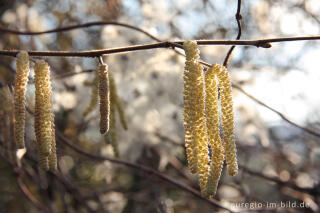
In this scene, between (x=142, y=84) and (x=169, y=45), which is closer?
(x=169, y=45)

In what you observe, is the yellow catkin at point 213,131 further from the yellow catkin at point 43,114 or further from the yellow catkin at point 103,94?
the yellow catkin at point 43,114

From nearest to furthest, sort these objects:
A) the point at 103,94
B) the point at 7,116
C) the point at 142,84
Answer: the point at 103,94 → the point at 7,116 → the point at 142,84

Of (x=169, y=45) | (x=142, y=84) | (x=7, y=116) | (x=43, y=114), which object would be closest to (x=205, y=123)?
(x=169, y=45)

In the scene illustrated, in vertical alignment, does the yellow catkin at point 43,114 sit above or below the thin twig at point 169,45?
below

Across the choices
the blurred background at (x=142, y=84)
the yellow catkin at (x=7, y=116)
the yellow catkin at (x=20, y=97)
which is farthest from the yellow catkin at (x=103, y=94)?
the blurred background at (x=142, y=84)

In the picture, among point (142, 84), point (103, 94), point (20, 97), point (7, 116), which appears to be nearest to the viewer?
point (20, 97)

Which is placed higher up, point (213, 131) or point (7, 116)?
point (7, 116)

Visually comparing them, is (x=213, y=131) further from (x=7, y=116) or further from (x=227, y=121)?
(x=7, y=116)

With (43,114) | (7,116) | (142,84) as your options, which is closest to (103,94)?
(43,114)

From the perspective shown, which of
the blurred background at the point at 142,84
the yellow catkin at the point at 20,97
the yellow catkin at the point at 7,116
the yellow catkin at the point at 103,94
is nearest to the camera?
the yellow catkin at the point at 20,97
